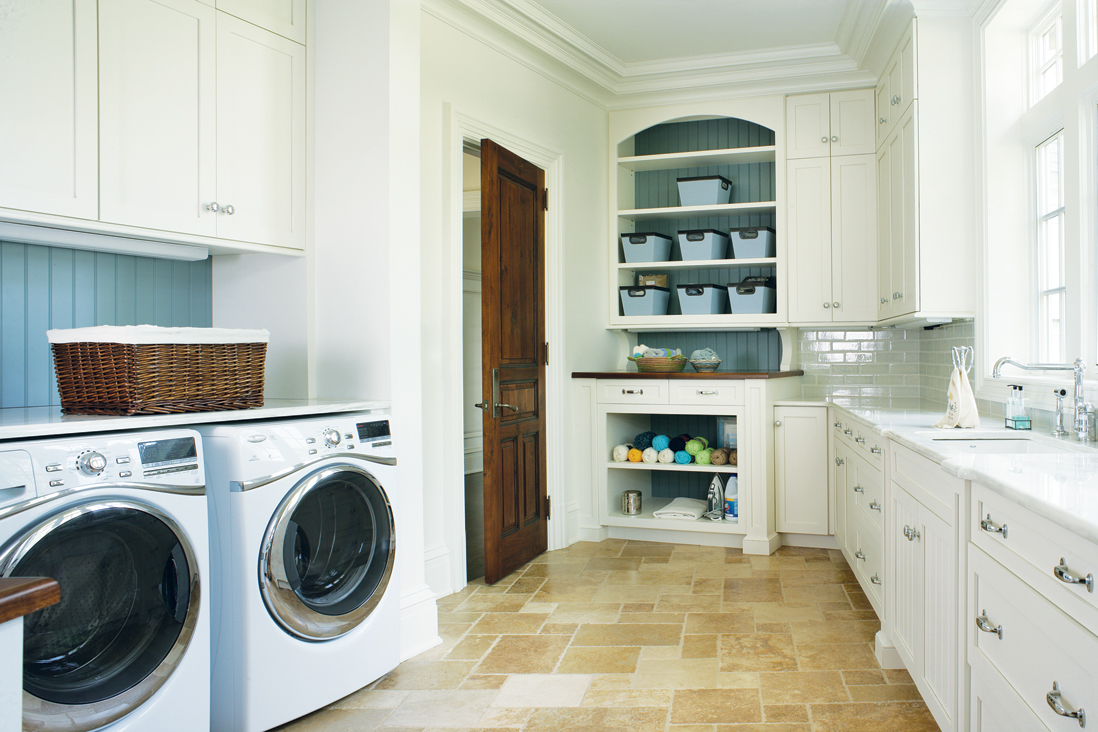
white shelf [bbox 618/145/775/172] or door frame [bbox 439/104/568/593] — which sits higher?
white shelf [bbox 618/145/775/172]

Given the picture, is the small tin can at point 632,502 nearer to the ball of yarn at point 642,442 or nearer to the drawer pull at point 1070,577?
the ball of yarn at point 642,442

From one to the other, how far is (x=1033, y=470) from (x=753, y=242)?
3.01m

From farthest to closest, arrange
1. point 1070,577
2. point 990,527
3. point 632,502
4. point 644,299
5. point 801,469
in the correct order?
point 644,299, point 632,502, point 801,469, point 990,527, point 1070,577

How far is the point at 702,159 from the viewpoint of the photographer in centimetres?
464

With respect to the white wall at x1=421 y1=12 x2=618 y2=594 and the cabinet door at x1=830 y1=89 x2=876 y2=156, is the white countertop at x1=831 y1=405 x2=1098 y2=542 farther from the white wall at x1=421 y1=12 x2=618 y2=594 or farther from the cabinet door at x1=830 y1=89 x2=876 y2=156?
the cabinet door at x1=830 y1=89 x2=876 y2=156

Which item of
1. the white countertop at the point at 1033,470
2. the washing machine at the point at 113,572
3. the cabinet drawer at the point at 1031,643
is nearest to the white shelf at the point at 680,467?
the white countertop at the point at 1033,470

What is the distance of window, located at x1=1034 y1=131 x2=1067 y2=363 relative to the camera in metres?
2.77

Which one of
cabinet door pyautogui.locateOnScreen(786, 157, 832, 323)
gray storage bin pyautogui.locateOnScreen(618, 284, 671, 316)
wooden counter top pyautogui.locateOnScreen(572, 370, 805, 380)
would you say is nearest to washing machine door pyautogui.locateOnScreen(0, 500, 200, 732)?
wooden counter top pyautogui.locateOnScreen(572, 370, 805, 380)

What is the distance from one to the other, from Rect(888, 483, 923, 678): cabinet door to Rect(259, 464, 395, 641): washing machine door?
63.5 inches

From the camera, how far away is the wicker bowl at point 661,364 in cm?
441

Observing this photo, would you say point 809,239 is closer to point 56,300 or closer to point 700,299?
point 700,299

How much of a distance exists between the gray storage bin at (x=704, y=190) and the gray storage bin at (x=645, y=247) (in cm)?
28

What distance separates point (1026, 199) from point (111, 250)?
135 inches

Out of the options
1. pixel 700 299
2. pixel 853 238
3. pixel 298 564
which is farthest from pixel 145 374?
pixel 853 238
